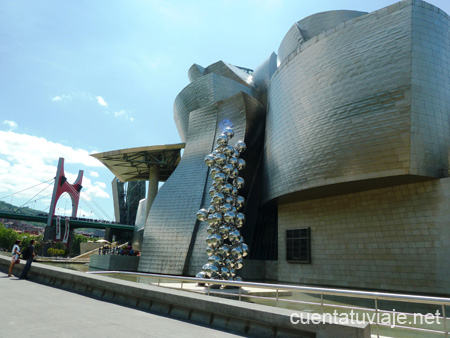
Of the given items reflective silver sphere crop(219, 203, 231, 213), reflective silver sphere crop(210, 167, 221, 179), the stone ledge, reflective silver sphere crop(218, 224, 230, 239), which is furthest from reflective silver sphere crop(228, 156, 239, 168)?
the stone ledge

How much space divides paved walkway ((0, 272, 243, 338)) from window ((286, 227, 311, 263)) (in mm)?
14196

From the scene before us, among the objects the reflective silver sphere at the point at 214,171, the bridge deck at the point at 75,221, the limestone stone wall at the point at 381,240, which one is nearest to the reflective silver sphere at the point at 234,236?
the reflective silver sphere at the point at 214,171

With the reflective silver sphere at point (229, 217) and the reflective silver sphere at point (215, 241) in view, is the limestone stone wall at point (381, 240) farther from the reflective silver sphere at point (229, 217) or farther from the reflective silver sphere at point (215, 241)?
A: the reflective silver sphere at point (215, 241)

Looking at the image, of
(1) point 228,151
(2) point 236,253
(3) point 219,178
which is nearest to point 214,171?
(3) point 219,178

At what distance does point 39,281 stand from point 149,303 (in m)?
4.98

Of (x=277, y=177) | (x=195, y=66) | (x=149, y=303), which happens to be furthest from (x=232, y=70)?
(x=149, y=303)

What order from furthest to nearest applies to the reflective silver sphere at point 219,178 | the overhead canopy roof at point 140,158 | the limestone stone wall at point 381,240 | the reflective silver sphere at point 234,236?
the overhead canopy roof at point 140,158
the limestone stone wall at point 381,240
the reflective silver sphere at point 219,178
the reflective silver sphere at point 234,236

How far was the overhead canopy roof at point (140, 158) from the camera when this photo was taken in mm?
28109

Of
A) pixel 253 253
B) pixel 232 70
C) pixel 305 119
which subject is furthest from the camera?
pixel 232 70

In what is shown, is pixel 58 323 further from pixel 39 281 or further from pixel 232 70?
pixel 232 70

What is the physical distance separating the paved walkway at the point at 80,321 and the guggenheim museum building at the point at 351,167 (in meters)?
12.0

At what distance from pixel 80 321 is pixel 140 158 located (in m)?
27.0

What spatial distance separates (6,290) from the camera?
22.5ft

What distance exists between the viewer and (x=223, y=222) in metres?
Answer: 12.0
